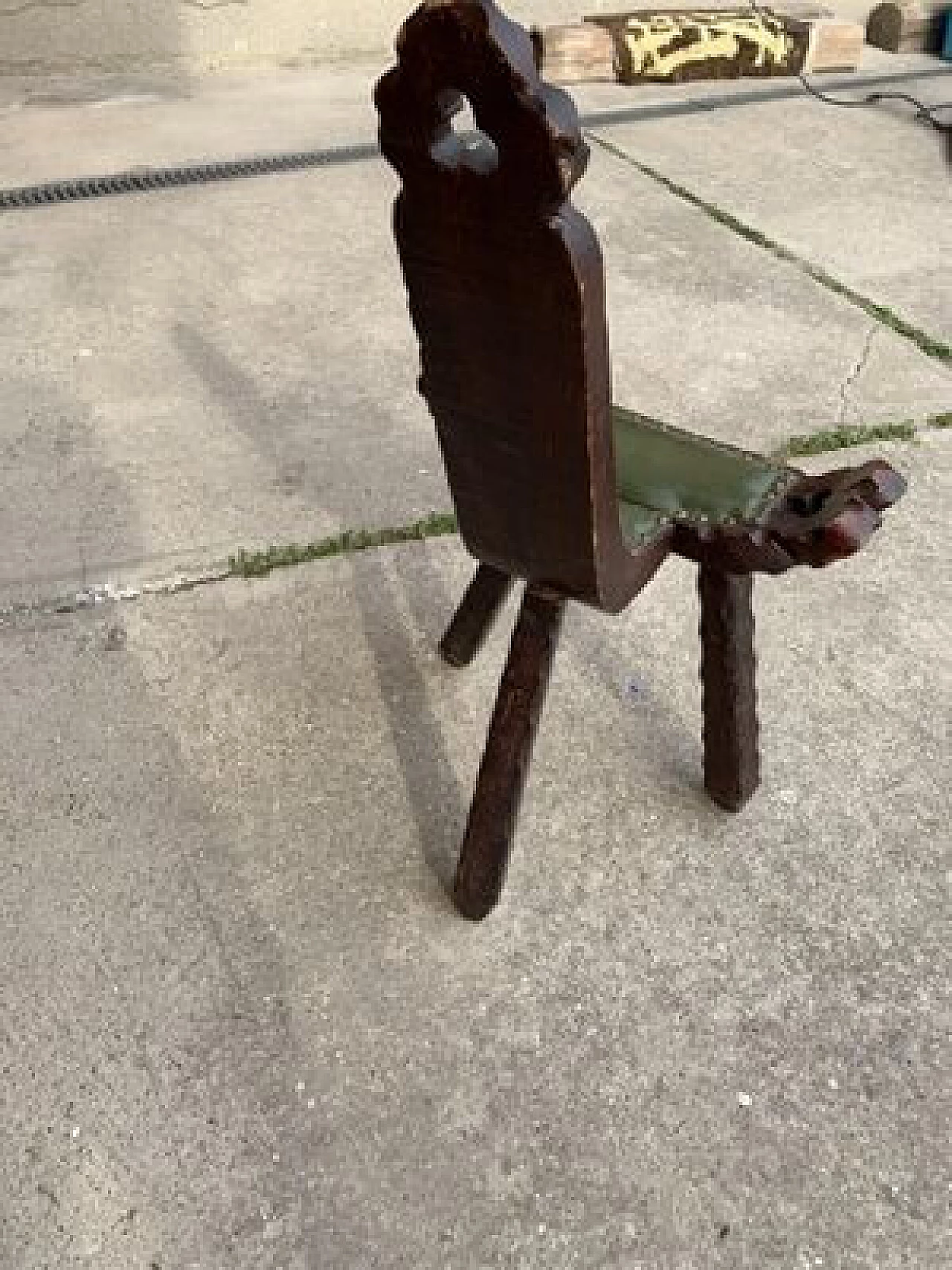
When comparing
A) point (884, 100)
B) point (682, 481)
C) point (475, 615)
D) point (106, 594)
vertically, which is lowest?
point (884, 100)

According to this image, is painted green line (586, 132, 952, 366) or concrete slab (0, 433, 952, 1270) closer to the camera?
concrete slab (0, 433, 952, 1270)

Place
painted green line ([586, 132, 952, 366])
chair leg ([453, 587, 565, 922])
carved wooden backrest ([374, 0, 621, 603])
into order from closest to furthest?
1. carved wooden backrest ([374, 0, 621, 603])
2. chair leg ([453, 587, 565, 922])
3. painted green line ([586, 132, 952, 366])

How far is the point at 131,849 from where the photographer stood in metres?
2.02

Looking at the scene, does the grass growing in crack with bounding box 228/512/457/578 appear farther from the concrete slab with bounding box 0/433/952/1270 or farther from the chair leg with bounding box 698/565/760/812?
the chair leg with bounding box 698/565/760/812

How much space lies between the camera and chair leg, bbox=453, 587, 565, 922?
178 centimetres

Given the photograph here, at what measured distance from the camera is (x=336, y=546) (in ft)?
8.84

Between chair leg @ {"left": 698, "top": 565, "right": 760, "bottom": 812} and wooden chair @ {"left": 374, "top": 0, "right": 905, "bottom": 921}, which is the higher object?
wooden chair @ {"left": 374, "top": 0, "right": 905, "bottom": 921}

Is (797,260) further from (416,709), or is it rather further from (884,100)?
(416,709)

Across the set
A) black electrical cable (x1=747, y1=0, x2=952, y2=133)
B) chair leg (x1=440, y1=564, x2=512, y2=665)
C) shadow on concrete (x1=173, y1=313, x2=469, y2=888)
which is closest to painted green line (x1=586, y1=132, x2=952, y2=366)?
black electrical cable (x1=747, y1=0, x2=952, y2=133)

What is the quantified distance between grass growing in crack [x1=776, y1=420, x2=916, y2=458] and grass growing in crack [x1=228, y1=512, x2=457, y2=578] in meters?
0.83

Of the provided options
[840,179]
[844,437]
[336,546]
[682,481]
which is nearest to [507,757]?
[682,481]

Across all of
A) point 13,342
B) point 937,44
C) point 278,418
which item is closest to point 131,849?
point 278,418

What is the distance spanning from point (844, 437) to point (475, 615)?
123cm

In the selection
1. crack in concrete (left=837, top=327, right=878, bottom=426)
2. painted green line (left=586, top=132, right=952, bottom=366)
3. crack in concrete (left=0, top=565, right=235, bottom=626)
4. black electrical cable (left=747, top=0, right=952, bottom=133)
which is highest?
crack in concrete (left=0, top=565, right=235, bottom=626)
